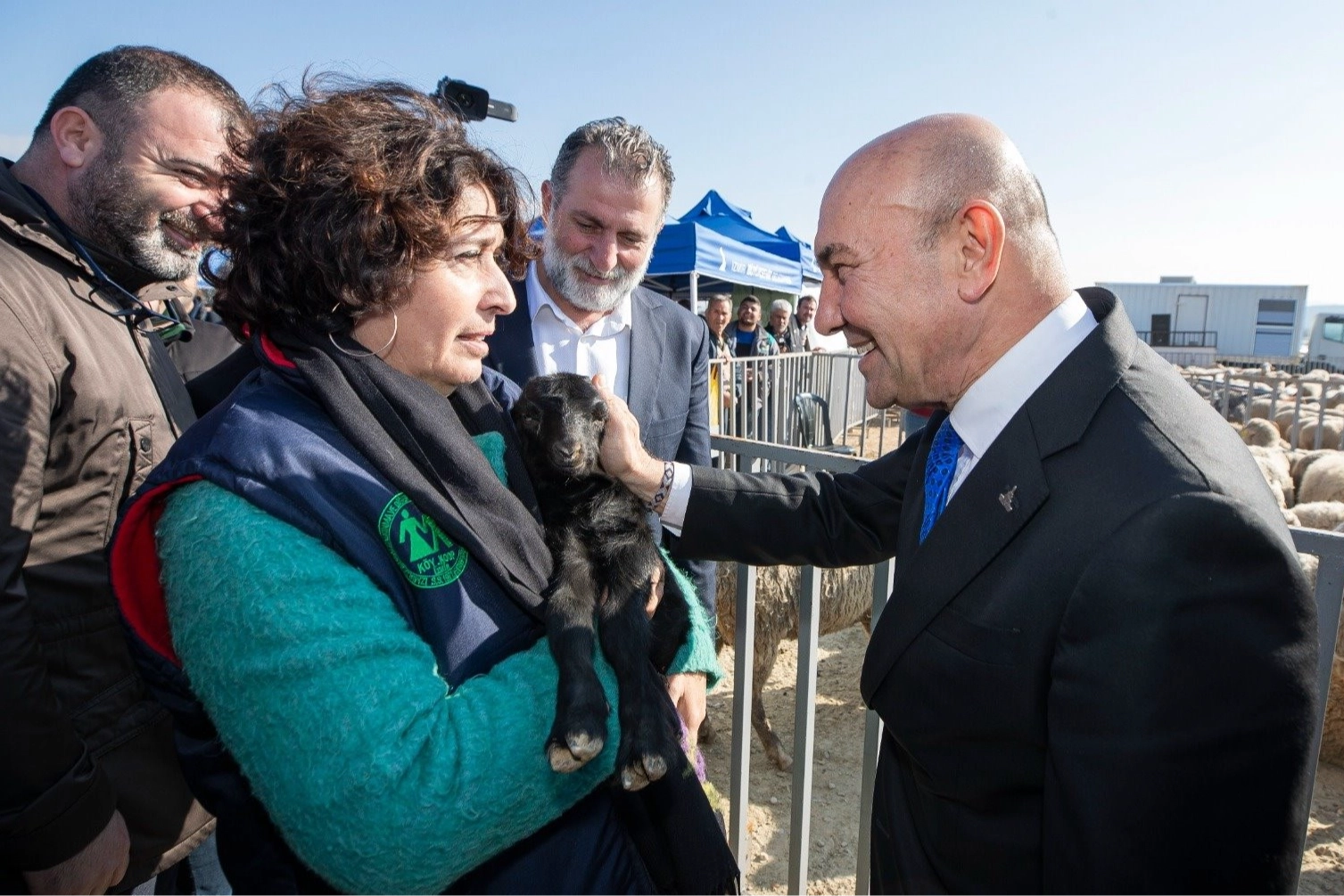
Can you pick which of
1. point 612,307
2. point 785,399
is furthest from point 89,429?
point 785,399

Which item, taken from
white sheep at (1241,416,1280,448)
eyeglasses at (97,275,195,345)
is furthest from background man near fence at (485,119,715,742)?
white sheep at (1241,416,1280,448)

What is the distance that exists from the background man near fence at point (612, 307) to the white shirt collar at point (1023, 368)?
5.35 ft

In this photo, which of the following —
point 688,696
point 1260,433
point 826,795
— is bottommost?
point 826,795

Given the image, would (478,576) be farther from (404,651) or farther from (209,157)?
(209,157)

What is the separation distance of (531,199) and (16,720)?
64.8 inches

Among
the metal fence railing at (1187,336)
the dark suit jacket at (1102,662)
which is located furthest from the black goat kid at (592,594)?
the metal fence railing at (1187,336)

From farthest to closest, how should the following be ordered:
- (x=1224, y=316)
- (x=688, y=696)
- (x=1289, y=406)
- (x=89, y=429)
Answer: (x=1224, y=316)
(x=1289, y=406)
(x=688, y=696)
(x=89, y=429)

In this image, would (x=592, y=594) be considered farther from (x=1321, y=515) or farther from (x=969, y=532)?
(x=1321, y=515)

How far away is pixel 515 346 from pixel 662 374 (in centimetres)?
65

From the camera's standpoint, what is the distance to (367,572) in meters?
1.33

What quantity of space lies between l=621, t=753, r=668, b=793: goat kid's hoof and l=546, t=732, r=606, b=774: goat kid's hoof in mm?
173

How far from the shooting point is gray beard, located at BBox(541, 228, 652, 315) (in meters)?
3.15

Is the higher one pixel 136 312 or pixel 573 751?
pixel 136 312

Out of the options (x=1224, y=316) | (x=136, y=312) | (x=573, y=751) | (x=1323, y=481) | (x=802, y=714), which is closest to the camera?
(x=573, y=751)
